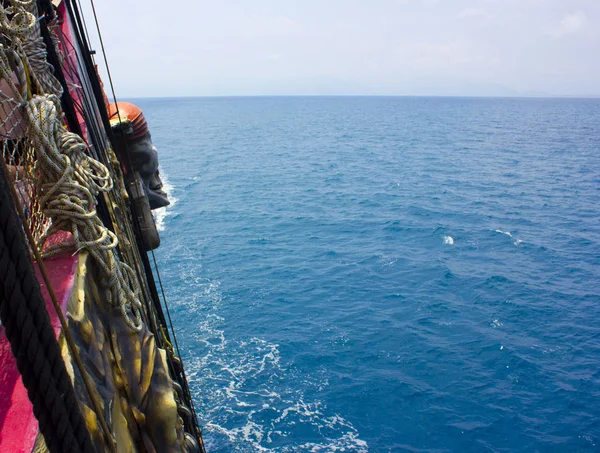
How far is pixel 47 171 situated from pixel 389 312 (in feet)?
76.0

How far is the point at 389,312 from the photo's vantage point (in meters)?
25.3

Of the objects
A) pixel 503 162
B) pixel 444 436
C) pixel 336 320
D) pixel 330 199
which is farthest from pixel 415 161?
Result: pixel 444 436

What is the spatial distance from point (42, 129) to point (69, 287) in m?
1.34

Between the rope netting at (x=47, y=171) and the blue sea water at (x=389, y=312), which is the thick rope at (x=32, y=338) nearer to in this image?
the rope netting at (x=47, y=171)

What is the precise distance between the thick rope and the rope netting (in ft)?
7.28

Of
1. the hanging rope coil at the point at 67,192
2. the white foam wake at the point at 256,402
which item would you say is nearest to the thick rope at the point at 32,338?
the hanging rope coil at the point at 67,192

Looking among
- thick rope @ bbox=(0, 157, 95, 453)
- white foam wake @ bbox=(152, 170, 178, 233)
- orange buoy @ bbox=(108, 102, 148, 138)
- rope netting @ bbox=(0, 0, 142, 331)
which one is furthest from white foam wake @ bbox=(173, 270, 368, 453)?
white foam wake @ bbox=(152, 170, 178, 233)

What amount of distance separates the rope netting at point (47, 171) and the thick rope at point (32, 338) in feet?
7.28

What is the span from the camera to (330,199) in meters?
47.6

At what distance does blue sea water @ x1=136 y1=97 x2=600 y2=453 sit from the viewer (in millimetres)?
18016

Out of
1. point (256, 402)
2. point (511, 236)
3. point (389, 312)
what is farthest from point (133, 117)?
point (511, 236)

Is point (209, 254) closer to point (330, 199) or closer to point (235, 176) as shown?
point (330, 199)

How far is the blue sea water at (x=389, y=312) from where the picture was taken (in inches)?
709

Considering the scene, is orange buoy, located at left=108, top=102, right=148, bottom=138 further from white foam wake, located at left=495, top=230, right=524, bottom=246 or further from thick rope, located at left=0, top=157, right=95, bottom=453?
white foam wake, located at left=495, top=230, right=524, bottom=246
